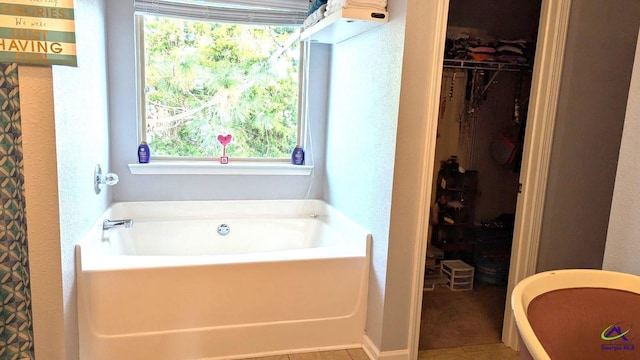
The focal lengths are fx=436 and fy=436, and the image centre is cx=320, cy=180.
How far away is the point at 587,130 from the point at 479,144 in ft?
4.92

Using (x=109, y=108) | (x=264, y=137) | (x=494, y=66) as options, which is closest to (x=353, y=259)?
(x=264, y=137)

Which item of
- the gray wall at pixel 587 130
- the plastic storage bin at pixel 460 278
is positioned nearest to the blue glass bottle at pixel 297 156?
the plastic storage bin at pixel 460 278

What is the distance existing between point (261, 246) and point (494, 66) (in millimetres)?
2361

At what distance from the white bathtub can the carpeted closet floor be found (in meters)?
0.55

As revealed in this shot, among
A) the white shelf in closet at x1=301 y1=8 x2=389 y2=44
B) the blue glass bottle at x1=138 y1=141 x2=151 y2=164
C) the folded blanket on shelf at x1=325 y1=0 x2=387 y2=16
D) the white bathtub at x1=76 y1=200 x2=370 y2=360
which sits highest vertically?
the folded blanket on shelf at x1=325 y1=0 x2=387 y2=16

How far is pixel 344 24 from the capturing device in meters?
2.41

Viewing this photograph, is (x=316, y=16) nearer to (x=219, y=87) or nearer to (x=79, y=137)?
(x=219, y=87)

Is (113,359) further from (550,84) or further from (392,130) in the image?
(550,84)

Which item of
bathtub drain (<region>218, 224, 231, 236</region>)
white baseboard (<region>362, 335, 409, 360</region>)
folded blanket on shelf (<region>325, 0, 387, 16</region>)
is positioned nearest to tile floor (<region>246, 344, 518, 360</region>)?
white baseboard (<region>362, 335, 409, 360</region>)

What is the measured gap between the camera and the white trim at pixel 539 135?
2.31 meters

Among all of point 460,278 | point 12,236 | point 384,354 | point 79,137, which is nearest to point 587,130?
point 460,278

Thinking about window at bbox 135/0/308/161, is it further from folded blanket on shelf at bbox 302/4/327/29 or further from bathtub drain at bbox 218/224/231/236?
bathtub drain at bbox 218/224/231/236

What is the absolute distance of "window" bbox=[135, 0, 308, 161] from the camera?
9.85ft

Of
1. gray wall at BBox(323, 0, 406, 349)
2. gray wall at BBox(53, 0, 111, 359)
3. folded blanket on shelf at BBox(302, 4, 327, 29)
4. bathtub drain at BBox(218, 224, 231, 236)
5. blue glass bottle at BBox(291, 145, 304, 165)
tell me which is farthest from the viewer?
blue glass bottle at BBox(291, 145, 304, 165)
